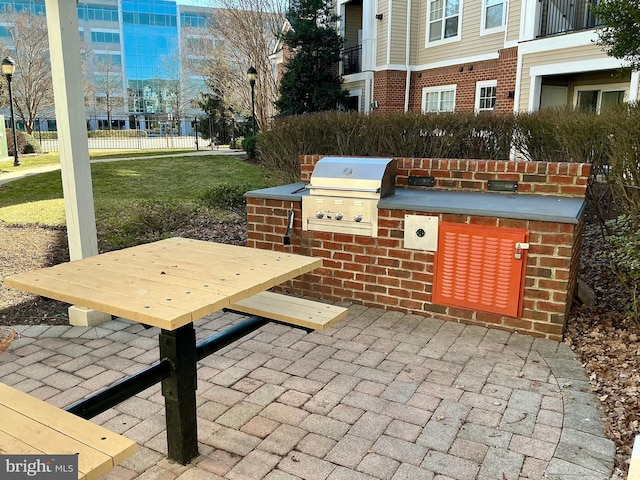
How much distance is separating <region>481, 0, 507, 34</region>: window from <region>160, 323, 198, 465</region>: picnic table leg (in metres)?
14.2

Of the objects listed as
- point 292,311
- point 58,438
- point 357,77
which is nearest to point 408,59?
point 357,77

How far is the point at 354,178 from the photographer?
471 cm

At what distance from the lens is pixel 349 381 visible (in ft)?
11.5

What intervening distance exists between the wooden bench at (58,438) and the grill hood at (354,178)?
3197 millimetres

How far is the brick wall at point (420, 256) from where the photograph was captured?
4.05 meters

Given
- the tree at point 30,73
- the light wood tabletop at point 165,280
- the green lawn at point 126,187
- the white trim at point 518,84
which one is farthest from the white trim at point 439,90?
the tree at point 30,73

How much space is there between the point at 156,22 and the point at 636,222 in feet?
240

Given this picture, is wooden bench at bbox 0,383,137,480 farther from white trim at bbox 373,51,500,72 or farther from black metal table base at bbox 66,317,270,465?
white trim at bbox 373,51,500,72

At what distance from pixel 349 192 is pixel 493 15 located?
12.1 meters

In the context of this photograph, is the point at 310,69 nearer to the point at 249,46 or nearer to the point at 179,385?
the point at 249,46

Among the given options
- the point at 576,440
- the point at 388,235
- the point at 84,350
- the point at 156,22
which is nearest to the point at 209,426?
the point at 84,350

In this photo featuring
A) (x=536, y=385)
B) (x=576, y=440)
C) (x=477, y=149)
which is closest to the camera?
(x=576, y=440)

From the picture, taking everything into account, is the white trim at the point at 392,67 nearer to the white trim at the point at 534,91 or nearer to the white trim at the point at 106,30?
the white trim at the point at 534,91

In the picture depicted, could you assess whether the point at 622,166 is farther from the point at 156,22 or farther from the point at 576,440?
the point at 156,22
